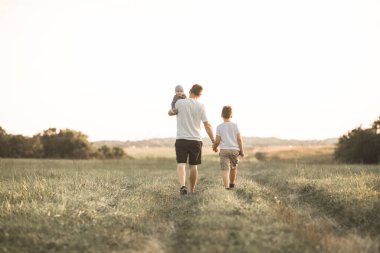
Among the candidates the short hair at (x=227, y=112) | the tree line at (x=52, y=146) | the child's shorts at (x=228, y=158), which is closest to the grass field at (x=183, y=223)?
the child's shorts at (x=228, y=158)

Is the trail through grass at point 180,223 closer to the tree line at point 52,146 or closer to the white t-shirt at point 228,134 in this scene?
the white t-shirt at point 228,134

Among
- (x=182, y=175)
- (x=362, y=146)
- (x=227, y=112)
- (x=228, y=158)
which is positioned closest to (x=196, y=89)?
(x=227, y=112)

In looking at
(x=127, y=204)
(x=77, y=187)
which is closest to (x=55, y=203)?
(x=127, y=204)

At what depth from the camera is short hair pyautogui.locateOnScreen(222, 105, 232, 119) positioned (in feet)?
41.7

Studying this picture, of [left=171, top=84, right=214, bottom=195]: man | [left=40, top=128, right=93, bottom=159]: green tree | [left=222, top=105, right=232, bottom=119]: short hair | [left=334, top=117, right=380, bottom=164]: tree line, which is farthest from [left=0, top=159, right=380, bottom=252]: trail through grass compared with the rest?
[left=40, top=128, right=93, bottom=159]: green tree

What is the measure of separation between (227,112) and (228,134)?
0.66 m

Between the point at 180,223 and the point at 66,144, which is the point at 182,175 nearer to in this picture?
the point at 180,223

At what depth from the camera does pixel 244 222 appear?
7.07 metres

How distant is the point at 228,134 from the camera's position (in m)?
12.5

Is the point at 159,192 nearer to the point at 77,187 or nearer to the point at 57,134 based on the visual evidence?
the point at 77,187

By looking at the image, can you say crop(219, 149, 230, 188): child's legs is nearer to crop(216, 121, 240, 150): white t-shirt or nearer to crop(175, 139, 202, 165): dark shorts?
crop(216, 121, 240, 150): white t-shirt

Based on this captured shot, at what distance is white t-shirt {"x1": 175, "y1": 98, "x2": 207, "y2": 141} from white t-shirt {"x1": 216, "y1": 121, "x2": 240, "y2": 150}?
1.08m

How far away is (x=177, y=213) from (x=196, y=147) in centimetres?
276

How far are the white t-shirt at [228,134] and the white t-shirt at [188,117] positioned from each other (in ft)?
3.53
